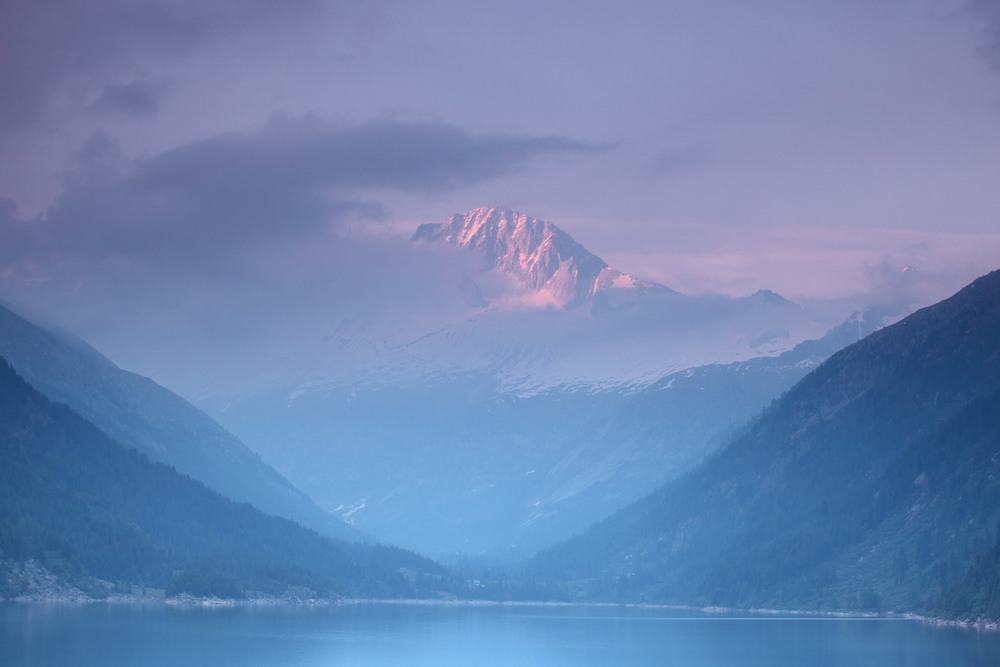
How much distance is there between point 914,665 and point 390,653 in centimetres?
6756

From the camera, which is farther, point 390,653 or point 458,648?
point 458,648

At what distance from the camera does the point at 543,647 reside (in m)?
198

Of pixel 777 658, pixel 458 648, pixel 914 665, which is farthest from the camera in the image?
pixel 458 648

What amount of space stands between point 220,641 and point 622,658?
53895 millimetres

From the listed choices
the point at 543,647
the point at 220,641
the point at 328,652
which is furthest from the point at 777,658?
the point at 220,641

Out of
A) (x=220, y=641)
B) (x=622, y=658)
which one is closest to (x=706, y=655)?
(x=622, y=658)

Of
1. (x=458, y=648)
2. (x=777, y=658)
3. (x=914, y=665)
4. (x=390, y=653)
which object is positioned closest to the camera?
(x=914, y=665)

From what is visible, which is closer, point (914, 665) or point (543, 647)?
point (914, 665)

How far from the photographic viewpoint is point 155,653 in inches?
6211

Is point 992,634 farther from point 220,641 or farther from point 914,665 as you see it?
point 220,641

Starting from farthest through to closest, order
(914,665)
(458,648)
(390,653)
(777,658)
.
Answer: (458,648)
(390,653)
(777,658)
(914,665)

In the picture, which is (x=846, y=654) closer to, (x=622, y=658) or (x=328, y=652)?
(x=622, y=658)

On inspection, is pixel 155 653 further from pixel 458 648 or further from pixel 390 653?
pixel 458 648

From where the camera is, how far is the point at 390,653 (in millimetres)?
180750
